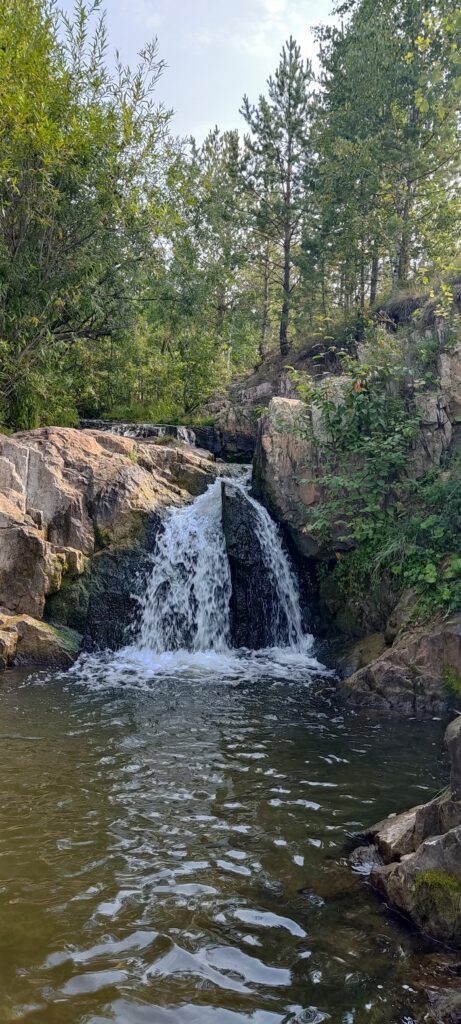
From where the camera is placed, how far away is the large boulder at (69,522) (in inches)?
428

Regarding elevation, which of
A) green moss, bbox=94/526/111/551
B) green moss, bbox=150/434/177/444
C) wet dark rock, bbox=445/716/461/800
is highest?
green moss, bbox=150/434/177/444


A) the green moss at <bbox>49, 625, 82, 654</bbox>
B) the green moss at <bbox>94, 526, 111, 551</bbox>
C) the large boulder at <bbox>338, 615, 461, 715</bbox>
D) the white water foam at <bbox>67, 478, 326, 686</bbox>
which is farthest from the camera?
the green moss at <bbox>94, 526, 111, 551</bbox>

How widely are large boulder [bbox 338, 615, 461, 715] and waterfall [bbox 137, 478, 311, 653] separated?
284 centimetres

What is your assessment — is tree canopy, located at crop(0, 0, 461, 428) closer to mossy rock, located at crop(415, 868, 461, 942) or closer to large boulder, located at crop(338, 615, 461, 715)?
large boulder, located at crop(338, 615, 461, 715)

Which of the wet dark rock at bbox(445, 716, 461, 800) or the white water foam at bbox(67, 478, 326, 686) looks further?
the white water foam at bbox(67, 478, 326, 686)

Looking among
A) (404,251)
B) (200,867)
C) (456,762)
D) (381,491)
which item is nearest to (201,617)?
(381,491)

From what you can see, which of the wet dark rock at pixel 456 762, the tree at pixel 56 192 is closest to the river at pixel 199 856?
the wet dark rock at pixel 456 762

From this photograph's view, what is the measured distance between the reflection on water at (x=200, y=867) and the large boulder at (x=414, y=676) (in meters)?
0.60

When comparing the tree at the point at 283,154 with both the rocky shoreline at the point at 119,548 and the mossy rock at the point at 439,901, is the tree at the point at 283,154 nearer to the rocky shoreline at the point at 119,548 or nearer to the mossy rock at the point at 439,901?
the rocky shoreline at the point at 119,548

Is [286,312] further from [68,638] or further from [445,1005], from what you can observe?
[445,1005]

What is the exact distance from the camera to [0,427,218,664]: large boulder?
35.7 feet

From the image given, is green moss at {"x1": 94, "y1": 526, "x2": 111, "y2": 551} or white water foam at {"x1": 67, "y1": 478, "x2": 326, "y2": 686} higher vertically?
green moss at {"x1": 94, "y1": 526, "x2": 111, "y2": 551}

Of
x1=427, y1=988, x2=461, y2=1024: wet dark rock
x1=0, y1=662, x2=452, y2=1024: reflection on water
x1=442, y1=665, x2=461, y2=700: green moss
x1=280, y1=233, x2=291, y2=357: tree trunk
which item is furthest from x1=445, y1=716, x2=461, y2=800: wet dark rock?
x1=280, y1=233, x2=291, y2=357: tree trunk

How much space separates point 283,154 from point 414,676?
20.3 m
